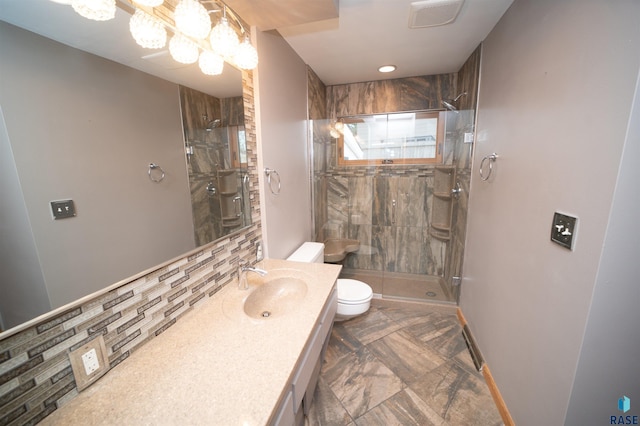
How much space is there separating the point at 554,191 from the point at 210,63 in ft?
5.80

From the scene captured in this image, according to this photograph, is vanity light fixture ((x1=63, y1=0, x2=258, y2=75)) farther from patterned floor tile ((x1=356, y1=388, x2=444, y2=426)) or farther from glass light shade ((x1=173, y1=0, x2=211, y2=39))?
patterned floor tile ((x1=356, y1=388, x2=444, y2=426))

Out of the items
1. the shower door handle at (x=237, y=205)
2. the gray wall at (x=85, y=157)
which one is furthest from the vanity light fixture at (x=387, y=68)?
the gray wall at (x=85, y=157)

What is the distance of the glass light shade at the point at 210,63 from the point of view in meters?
1.19

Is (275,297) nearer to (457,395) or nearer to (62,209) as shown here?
(62,209)

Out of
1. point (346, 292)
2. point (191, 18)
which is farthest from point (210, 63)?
point (346, 292)

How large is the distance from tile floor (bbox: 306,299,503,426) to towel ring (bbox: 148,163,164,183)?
1.61 metres

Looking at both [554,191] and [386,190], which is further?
[386,190]

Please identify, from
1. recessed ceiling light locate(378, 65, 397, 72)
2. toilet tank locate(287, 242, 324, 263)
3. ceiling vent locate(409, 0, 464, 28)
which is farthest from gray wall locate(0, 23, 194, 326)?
recessed ceiling light locate(378, 65, 397, 72)

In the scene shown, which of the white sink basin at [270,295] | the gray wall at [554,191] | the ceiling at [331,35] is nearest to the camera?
the ceiling at [331,35]

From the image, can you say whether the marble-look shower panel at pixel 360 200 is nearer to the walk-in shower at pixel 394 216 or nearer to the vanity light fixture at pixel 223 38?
the walk-in shower at pixel 394 216

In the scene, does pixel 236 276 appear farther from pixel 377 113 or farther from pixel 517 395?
pixel 377 113

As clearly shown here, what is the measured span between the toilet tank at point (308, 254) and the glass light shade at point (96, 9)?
5.52ft

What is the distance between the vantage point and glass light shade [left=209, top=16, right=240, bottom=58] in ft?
3.74

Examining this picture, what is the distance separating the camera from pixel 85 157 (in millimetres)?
741
